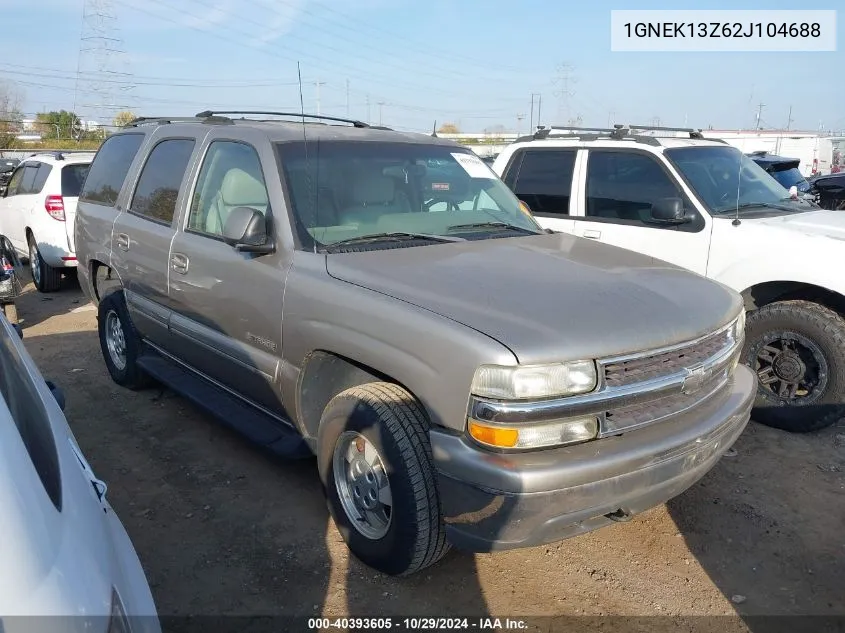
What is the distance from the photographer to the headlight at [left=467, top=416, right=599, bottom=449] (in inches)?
96.3

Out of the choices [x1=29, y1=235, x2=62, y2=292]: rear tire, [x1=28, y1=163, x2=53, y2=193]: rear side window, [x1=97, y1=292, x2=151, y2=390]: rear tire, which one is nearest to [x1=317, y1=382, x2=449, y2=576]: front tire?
[x1=97, y1=292, x2=151, y2=390]: rear tire

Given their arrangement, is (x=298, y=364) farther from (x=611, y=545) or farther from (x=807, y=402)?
(x=807, y=402)

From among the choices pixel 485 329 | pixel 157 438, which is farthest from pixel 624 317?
pixel 157 438

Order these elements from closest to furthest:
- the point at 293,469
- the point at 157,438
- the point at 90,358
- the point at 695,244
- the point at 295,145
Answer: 1. the point at 295,145
2. the point at 293,469
3. the point at 157,438
4. the point at 695,244
5. the point at 90,358

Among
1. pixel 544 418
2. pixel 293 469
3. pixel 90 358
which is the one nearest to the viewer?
pixel 544 418

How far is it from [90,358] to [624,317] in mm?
5235

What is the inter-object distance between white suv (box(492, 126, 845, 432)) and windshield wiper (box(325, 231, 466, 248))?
2.30 metres

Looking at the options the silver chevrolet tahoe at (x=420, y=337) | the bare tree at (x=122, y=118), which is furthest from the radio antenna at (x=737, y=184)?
the bare tree at (x=122, y=118)

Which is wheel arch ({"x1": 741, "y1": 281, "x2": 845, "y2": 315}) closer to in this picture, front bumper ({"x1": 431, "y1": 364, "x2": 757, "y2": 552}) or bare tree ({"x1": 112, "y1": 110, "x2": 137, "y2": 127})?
front bumper ({"x1": 431, "y1": 364, "x2": 757, "y2": 552})

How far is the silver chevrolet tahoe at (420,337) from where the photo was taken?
8.13 ft

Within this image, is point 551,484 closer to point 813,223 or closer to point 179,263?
point 179,263

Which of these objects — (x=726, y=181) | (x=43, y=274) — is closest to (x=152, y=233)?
(x=726, y=181)

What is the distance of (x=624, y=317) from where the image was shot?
2.70 m

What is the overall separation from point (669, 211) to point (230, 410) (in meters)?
3.43
